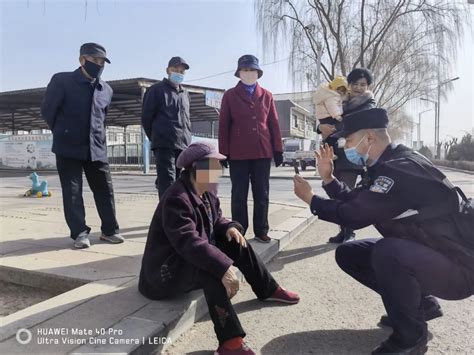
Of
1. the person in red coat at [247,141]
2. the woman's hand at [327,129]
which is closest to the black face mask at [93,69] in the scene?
the person in red coat at [247,141]

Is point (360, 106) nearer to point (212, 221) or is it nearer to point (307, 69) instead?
point (212, 221)

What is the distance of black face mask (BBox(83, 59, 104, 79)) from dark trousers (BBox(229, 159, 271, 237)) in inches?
64.0

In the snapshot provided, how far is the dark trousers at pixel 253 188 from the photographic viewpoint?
4.41m

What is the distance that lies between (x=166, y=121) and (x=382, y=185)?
2.98 m

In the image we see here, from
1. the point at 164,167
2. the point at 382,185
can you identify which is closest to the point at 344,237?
the point at 164,167

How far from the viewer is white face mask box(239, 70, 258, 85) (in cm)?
438

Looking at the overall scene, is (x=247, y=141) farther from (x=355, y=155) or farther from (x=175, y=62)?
(x=355, y=155)

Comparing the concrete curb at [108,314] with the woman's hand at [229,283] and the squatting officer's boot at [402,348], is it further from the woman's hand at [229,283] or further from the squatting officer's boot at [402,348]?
the squatting officer's boot at [402,348]

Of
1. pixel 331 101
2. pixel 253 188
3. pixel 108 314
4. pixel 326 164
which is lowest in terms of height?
pixel 108 314

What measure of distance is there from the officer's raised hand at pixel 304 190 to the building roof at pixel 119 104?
17.3 meters

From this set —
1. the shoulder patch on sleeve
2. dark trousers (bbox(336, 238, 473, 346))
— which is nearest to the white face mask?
the shoulder patch on sleeve

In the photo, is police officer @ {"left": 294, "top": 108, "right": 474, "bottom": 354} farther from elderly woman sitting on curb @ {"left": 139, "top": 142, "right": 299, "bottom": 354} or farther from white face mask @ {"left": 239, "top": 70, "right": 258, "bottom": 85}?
white face mask @ {"left": 239, "top": 70, "right": 258, "bottom": 85}

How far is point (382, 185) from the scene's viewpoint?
2279 mm

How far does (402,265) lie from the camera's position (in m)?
2.25
